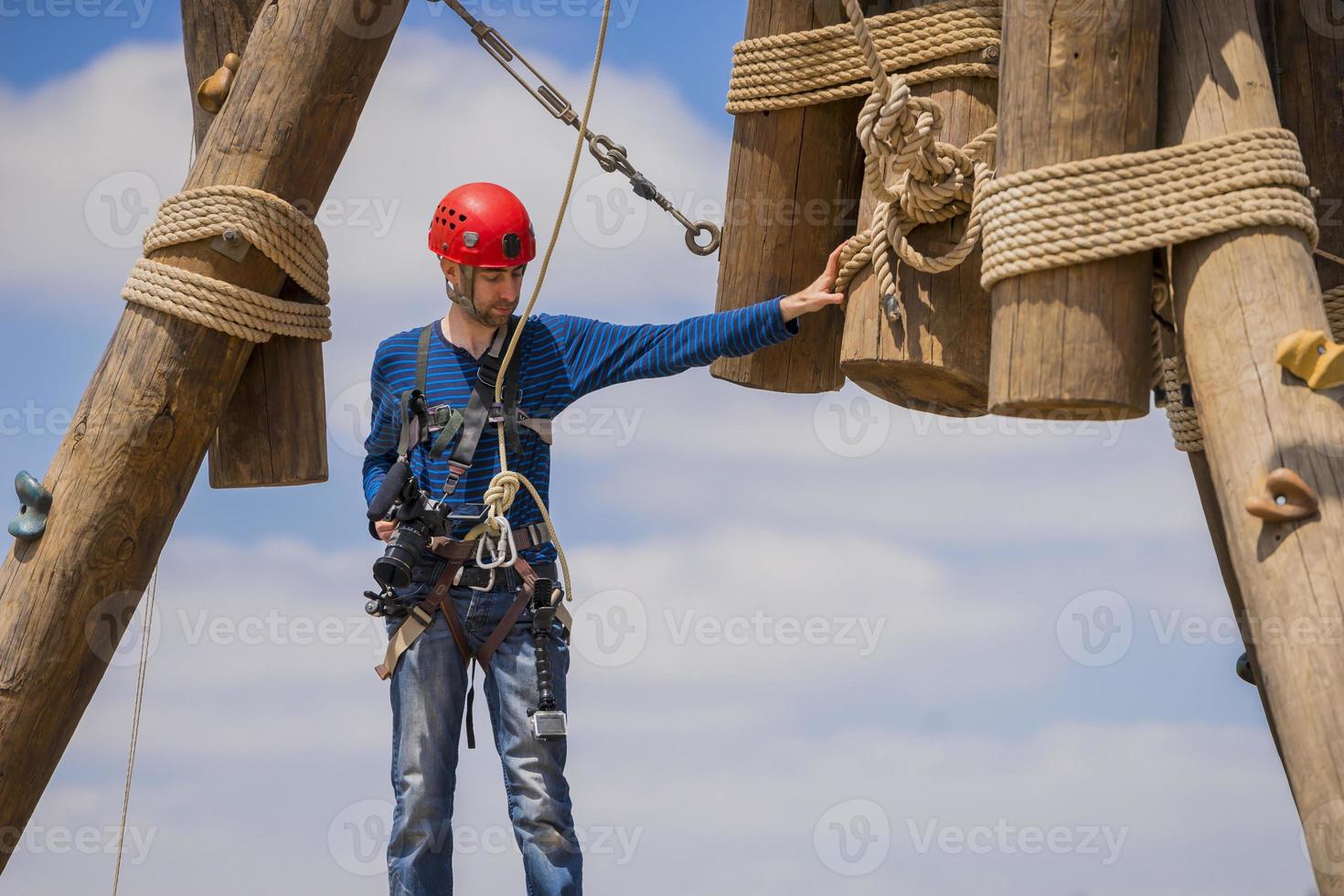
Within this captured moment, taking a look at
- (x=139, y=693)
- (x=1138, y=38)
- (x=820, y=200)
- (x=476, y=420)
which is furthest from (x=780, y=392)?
(x=139, y=693)

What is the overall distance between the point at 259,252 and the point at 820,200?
5.24 feet

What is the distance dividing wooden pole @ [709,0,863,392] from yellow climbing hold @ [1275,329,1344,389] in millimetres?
1697

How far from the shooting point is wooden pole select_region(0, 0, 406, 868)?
455 centimetres

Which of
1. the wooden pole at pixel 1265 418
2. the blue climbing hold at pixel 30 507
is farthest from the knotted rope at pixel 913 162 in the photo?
the blue climbing hold at pixel 30 507

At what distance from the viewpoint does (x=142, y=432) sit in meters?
4.64

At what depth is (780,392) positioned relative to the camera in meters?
5.00

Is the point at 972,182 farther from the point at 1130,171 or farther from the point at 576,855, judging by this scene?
the point at 576,855

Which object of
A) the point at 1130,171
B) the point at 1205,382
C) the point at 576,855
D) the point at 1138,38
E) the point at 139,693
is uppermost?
the point at 1138,38

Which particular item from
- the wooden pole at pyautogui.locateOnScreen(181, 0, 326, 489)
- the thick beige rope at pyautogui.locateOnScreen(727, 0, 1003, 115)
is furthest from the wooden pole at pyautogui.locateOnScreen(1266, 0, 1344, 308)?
the wooden pole at pyautogui.locateOnScreen(181, 0, 326, 489)

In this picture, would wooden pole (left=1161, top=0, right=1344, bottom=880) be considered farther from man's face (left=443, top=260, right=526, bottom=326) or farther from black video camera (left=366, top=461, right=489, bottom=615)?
black video camera (left=366, top=461, right=489, bottom=615)

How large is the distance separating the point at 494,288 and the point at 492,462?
47cm

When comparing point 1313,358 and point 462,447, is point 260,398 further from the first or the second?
point 1313,358

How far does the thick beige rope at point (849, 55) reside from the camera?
13.8 ft

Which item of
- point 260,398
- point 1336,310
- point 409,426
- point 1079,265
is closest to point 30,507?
point 260,398
